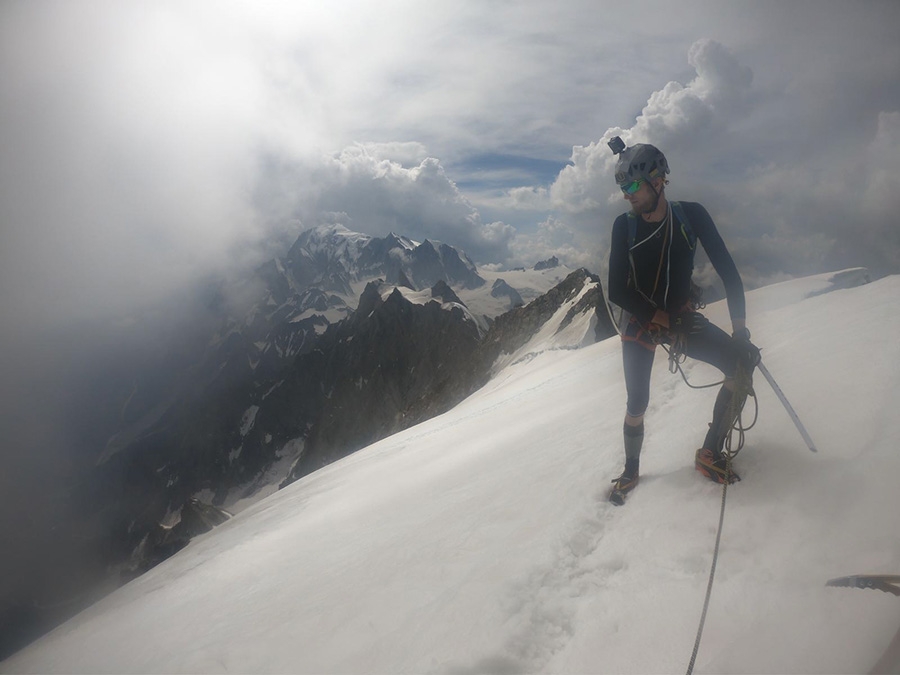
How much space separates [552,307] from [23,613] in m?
185

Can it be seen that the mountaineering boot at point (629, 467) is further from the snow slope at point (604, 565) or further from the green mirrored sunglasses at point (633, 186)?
the green mirrored sunglasses at point (633, 186)

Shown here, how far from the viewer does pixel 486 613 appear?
345 cm

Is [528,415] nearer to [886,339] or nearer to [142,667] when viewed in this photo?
[886,339]

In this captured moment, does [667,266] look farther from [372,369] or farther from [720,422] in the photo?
[372,369]

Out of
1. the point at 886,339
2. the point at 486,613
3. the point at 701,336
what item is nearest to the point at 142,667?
the point at 486,613

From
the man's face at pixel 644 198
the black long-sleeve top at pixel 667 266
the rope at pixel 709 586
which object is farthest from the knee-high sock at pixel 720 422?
the man's face at pixel 644 198

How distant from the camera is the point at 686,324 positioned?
4230 millimetres

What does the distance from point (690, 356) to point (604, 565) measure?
2.15 metres

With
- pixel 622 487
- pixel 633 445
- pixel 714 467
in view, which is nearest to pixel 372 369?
pixel 633 445

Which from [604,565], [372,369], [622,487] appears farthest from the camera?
[372,369]

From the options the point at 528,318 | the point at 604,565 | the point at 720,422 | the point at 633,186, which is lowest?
the point at 528,318

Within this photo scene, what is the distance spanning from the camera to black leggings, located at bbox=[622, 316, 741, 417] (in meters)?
4.08

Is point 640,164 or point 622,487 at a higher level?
point 640,164

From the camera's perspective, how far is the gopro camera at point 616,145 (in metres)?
4.45
